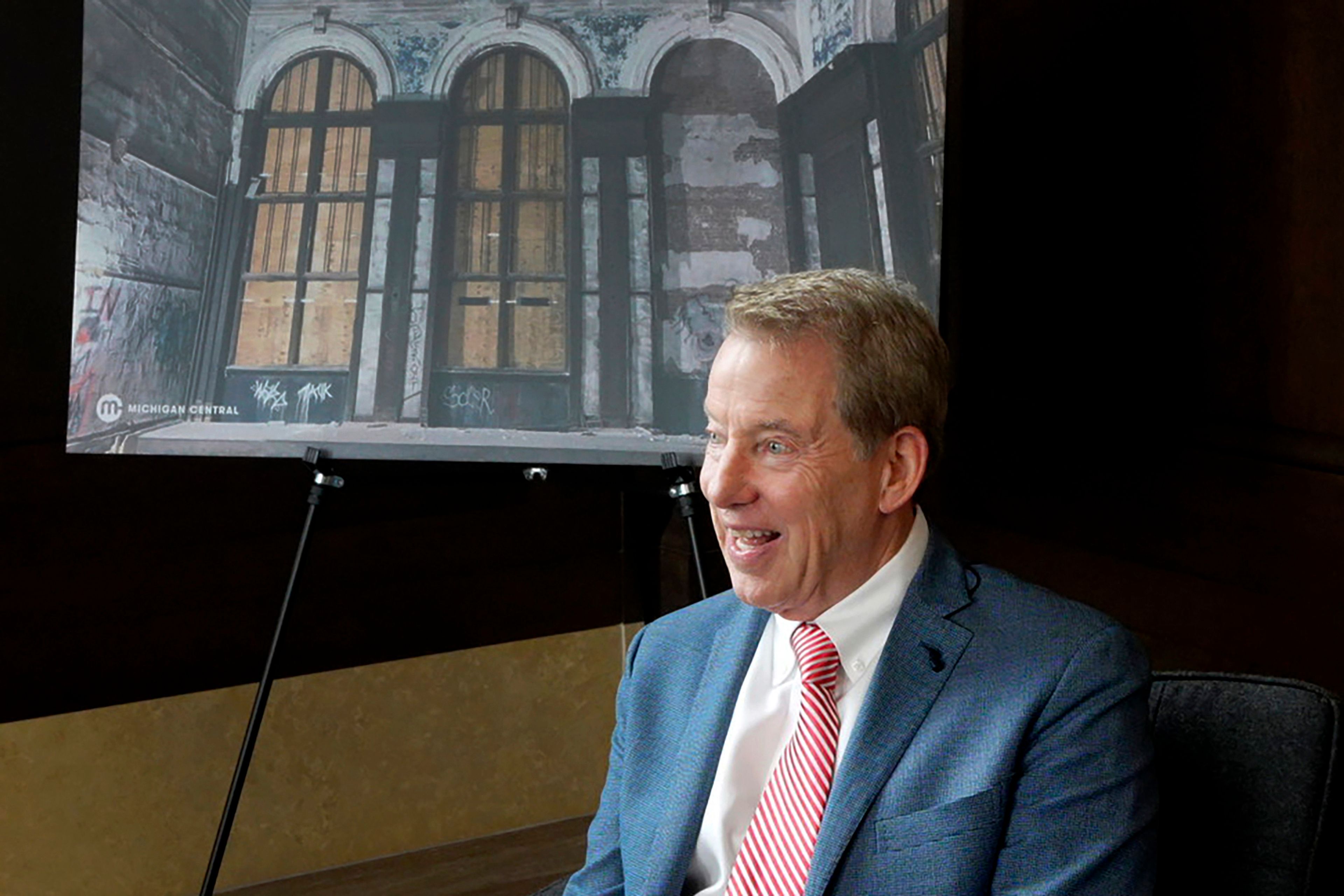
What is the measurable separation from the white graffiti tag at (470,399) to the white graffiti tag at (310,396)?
198 millimetres

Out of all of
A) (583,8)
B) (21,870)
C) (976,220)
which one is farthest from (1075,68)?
(21,870)

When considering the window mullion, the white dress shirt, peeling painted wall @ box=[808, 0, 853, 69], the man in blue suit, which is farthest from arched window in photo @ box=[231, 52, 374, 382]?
the white dress shirt

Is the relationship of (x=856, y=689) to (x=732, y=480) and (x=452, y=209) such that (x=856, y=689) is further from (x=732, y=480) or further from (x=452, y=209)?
(x=452, y=209)

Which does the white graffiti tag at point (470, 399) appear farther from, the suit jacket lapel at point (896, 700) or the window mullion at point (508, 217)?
the suit jacket lapel at point (896, 700)

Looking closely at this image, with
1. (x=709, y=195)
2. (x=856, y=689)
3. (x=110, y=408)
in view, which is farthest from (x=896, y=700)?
(x=110, y=408)

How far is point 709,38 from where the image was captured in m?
2.38

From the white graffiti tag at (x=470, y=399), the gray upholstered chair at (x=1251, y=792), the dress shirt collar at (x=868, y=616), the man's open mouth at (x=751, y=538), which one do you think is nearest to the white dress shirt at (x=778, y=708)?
the dress shirt collar at (x=868, y=616)

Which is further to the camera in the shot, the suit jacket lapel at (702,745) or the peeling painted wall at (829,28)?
the peeling painted wall at (829,28)

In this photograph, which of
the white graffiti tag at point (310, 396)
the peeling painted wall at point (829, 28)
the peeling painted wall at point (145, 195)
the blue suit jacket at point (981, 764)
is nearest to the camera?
the blue suit jacket at point (981, 764)

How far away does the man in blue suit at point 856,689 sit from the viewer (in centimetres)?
129

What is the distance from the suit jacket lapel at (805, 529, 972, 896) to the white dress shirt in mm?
33

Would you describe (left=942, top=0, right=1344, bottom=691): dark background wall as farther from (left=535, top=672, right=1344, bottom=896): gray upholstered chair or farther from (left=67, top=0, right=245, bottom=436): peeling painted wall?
(left=67, top=0, right=245, bottom=436): peeling painted wall

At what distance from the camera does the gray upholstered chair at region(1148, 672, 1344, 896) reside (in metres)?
1.31

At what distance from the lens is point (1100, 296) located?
262 cm
